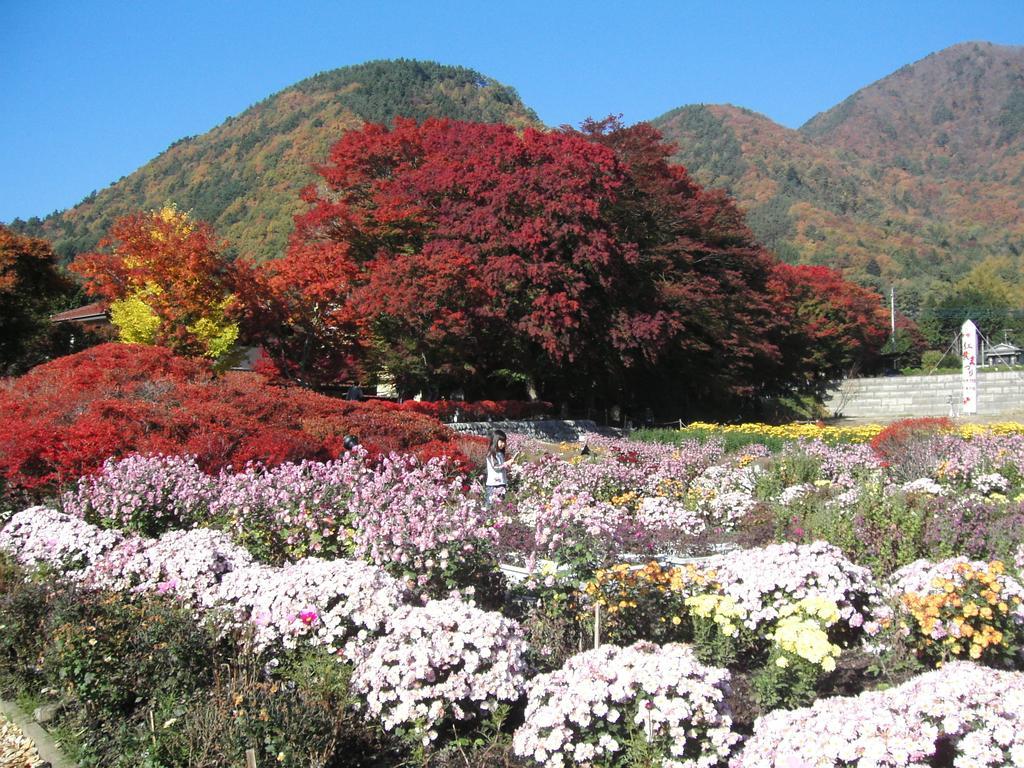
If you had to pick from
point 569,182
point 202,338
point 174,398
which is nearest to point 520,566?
point 174,398

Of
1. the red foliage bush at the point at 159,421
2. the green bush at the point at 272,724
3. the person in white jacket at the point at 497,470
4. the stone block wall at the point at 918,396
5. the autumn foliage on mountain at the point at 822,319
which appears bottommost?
the stone block wall at the point at 918,396

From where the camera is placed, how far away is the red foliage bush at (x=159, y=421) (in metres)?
8.86

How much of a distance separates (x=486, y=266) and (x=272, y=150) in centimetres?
7132

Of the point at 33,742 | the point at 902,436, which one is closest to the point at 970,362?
the point at 902,436

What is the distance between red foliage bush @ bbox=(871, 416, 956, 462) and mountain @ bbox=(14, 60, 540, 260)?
2068 inches

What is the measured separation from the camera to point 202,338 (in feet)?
62.8

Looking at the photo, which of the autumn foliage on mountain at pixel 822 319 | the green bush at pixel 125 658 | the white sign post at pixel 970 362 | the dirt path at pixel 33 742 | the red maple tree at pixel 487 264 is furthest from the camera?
the autumn foliage on mountain at pixel 822 319

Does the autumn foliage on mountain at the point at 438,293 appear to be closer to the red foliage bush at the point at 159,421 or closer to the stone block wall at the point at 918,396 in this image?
the red foliage bush at the point at 159,421

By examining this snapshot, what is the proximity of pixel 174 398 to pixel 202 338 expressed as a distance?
8.25m

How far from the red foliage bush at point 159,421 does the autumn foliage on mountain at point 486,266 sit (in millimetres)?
7941

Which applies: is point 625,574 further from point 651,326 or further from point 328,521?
point 651,326

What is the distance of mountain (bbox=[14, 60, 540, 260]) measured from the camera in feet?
241

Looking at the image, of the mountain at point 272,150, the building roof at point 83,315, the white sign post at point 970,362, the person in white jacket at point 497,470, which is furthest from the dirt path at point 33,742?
the mountain at point 272,150

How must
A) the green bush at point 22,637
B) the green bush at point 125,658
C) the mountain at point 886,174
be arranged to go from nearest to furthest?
the green bush at point 125,658
the green bush at point 22,637
the mountain at point 886,174
